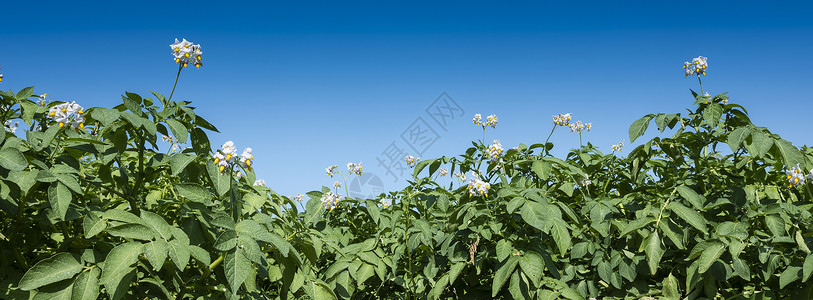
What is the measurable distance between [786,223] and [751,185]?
0.94 ft

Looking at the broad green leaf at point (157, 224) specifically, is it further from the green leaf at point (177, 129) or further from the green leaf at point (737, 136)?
the green leaf at point (737, 136)

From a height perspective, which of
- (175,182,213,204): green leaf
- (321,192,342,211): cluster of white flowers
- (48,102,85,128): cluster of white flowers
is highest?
(48,102,85,128): cluster of white flowers

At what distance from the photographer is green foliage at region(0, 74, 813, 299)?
5.71 ft

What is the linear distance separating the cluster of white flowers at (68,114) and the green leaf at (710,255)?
2337 mm

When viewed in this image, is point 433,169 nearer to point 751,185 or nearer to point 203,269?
point 203,269

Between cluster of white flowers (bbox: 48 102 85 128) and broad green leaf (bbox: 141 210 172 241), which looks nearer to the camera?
broad green leaf (bbox: 141 210 172 241)

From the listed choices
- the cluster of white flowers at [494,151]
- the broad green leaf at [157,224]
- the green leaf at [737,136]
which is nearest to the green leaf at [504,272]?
the cluster of white flowers at [494,151]

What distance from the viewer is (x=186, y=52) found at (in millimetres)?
2100

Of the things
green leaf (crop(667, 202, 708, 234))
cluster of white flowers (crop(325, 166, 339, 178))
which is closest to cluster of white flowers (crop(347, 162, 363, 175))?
cluster of white flowers (crop(325, 166, 339, 178))

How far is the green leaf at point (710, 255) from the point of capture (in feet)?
7.00

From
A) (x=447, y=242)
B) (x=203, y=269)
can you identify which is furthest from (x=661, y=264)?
(x=203, y=269)

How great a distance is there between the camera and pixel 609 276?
8.20ft

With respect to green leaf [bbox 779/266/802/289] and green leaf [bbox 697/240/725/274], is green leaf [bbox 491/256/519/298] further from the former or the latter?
green leaf [bbox 779/266/802/289]

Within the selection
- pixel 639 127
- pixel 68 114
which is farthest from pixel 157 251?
pixel 639 127
